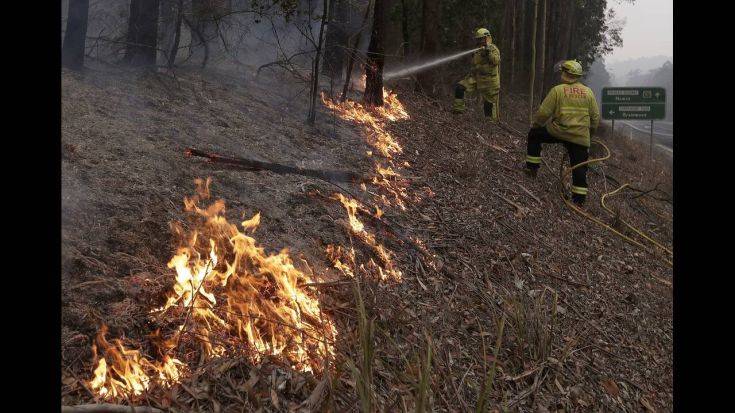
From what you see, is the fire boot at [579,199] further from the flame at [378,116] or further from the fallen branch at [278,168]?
the fallen branch at [278,168]

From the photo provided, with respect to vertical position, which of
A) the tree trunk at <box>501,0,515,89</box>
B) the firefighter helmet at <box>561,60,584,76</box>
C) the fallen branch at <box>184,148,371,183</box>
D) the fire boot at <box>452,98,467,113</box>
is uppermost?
the tree trunk at <box>501,0,515,89</box>

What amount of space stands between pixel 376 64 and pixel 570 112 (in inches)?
119

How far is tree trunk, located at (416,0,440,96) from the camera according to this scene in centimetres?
1199

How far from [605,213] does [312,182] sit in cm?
491

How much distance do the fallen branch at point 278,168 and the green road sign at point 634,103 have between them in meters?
10.2

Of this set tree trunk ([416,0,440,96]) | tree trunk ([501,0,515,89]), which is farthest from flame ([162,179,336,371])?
tree trunk ([501,0,515,89])

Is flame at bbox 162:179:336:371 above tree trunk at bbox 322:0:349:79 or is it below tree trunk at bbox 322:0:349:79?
below

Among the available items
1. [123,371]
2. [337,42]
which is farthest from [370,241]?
[337,42]

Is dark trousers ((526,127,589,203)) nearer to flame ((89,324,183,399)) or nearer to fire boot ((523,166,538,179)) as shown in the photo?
fire boot ((523,166,538,179))

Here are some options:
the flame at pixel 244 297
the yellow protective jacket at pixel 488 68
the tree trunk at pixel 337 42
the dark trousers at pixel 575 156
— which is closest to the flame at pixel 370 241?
the flame at pixel 244 297

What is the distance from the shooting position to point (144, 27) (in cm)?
856

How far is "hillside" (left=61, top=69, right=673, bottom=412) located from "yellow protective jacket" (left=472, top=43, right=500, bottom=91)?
339 cm

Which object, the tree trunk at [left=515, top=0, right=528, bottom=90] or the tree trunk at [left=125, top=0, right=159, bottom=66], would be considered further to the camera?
the tree trunk at [left=515, top=0, right=528, bottom=90]

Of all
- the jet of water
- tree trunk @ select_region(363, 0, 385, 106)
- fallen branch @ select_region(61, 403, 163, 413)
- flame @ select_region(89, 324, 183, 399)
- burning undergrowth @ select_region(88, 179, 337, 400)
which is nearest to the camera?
fallen branch @ select_region(61, 403, 163, 413)
